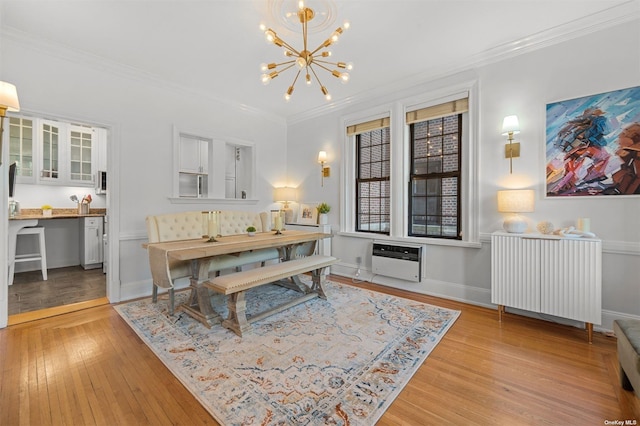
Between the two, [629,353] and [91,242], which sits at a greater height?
[91,242]

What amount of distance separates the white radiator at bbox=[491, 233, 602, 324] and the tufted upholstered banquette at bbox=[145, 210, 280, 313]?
2844mm

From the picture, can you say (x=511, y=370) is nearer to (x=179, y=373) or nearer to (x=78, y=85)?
(x=179, y=373)

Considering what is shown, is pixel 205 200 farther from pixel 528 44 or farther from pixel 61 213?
pixel 528 44

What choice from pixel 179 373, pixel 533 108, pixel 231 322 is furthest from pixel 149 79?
pixel 533 108

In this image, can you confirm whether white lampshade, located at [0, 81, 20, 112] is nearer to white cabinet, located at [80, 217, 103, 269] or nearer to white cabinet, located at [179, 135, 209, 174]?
white cabinet, located at [179, 135, 209, 174]

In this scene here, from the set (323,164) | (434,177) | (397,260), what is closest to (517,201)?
(434,177)

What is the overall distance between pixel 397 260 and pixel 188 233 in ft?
9.48

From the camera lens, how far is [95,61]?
3.10m

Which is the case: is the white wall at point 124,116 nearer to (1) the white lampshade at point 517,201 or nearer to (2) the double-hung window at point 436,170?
(2) the double-hung window at point 436,170

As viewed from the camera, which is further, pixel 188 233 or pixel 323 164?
pixel 323 164

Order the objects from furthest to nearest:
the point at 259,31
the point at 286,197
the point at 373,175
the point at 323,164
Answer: the point at 286,197 → the point at 323,164 → the point at 373,175 → the point at 259,31

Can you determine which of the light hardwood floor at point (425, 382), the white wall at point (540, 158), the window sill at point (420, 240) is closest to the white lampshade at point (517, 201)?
the white wall at point (540, 158)

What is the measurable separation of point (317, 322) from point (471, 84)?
3.22m

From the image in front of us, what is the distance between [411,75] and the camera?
356 centimetres
